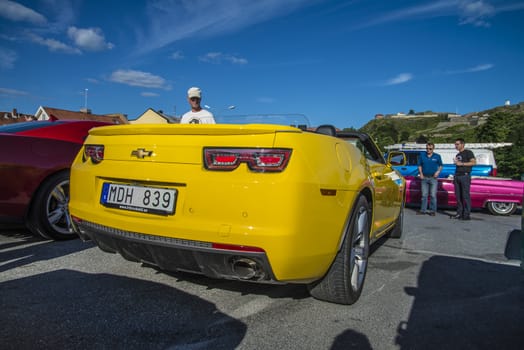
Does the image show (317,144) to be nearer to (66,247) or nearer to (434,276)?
(434,276)

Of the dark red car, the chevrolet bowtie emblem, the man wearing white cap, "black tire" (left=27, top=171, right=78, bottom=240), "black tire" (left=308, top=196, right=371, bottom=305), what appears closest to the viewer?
the chevrolet bowtie emblem

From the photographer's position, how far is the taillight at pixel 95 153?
7.85 feet

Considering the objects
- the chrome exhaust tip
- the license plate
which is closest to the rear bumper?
the chrome exhaust tip

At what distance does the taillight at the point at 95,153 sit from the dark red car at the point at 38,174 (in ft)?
4.39

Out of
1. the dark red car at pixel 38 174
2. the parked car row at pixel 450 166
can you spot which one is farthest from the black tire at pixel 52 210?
the parked car row at pixel 450 166

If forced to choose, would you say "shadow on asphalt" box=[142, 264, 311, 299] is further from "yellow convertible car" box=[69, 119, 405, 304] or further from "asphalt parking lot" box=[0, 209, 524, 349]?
"yellow convertible car" box=[69, 119, 405, 304]

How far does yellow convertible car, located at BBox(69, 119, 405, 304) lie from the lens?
186cm

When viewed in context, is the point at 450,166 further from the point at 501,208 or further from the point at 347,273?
the point at 347,273

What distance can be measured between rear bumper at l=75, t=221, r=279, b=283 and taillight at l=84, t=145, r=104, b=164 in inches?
17.5

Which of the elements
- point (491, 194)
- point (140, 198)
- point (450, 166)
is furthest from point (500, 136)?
point (140, 198)

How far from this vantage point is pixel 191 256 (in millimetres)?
1971

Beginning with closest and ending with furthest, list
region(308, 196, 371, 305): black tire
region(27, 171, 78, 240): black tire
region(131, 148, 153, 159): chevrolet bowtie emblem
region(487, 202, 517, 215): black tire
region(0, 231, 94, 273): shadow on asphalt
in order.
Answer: region(131, 148, 153, 159): chevrolet bowtie emblem
region(308, 196, 371, 305): black tire
region(0, 231, 94, 273): shadow on asphalt
region(27, 171, 78, 240): black tire
region(487, 202, 517, 215): black tire

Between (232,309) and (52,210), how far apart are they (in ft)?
7.86

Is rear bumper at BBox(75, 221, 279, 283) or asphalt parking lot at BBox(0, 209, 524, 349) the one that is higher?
rear bumper at BBox(75, 221, 279, 283)
